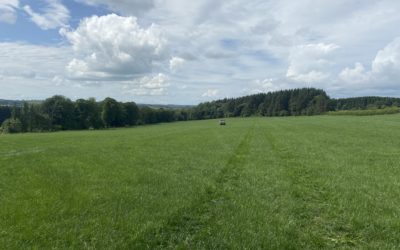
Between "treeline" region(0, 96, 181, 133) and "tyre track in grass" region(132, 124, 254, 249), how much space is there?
104758 millimetres

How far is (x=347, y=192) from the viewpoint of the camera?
12.1 metres

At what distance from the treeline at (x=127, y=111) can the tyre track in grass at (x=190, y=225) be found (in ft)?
344

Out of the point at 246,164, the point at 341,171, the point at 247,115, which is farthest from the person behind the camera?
the point at 247,115

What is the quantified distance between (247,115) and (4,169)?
7147 inches

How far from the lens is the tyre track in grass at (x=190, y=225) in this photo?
7.49 metres

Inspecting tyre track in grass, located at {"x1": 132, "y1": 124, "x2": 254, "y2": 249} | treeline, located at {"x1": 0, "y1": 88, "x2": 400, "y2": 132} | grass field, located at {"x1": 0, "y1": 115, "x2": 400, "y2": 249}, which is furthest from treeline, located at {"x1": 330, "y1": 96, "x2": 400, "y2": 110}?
tyre track in grass, located at {"x1": 132, "y1": 124, "x2": 254, "y2": 249}

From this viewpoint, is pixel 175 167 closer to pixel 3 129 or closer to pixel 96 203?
pixel 96 203

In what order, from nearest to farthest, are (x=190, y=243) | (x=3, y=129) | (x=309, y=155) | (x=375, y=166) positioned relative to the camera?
(x=190, y=243) → (x=375, y=166) → (x=309, y=155) → (x=3, y=129)

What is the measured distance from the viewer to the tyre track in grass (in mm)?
7488

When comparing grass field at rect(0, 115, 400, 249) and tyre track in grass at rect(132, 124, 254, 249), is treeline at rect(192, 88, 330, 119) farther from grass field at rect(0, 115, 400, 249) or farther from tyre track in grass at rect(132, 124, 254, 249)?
tyre track in grass at rect(132, 124, 254, 249)

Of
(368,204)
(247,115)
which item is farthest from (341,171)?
(247,115)

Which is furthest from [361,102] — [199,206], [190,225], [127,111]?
[190,225]

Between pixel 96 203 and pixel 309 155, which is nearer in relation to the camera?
pixel 96 203

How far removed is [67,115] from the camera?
11456 centimetres
